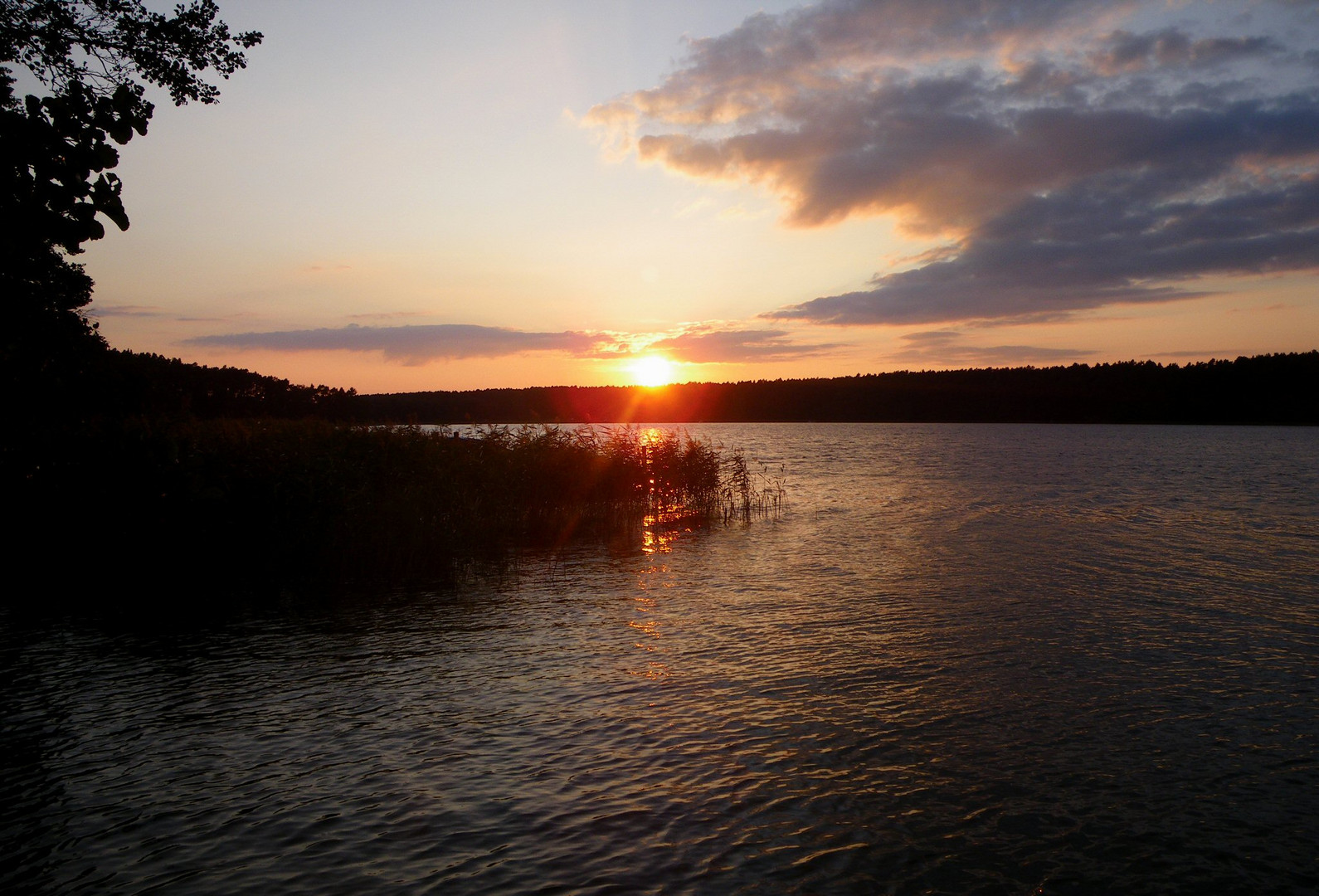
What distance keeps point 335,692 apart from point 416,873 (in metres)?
5.32

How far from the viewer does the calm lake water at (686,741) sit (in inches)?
276

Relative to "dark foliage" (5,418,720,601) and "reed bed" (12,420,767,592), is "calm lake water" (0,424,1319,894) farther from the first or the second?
"reed bed" (12,420,767,592)

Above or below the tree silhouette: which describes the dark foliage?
below

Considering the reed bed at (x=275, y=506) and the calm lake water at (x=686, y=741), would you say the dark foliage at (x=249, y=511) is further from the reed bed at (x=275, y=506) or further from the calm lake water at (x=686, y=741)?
the calm lake water at (x=686, y=741)

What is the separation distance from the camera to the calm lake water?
23.0ft

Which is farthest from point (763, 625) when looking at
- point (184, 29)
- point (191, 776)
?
point (184, 29)

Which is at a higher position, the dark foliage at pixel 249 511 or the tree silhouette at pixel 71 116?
the tree silhouette at pixel 71 116

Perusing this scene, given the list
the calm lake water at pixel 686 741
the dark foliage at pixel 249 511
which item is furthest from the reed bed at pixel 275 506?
the calm lake water at pixel 686 741

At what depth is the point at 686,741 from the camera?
9781mm

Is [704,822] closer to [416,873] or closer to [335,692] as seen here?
[416,873]

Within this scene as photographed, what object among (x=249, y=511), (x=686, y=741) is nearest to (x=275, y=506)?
(x=249, y=511)

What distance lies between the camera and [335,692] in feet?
37.7

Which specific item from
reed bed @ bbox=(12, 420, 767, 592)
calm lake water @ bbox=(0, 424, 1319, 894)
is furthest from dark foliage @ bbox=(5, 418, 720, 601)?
calm lake water @ bbox=(0, 424, 1319, 894)

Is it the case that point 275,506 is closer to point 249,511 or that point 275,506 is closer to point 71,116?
point 249,511
